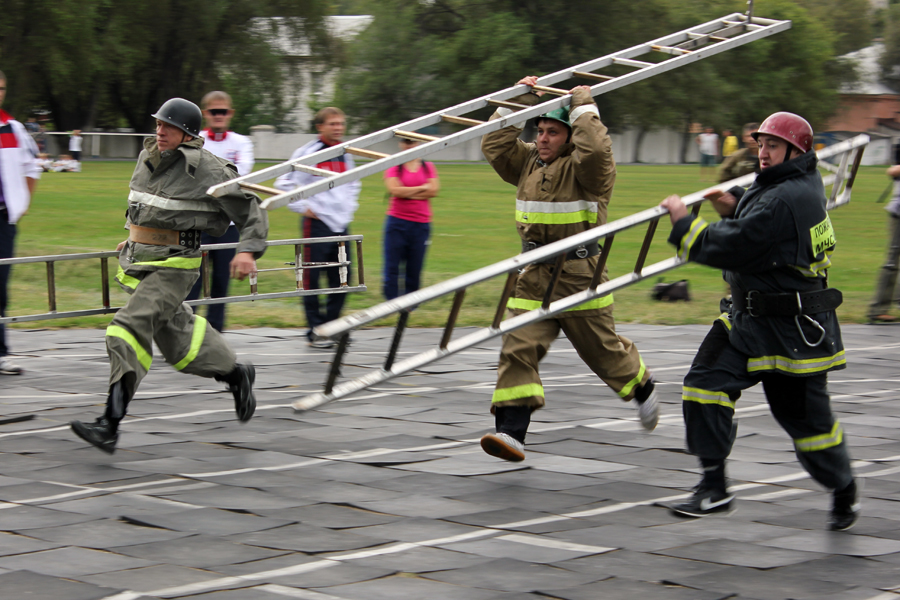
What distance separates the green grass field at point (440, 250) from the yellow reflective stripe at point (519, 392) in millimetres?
4823

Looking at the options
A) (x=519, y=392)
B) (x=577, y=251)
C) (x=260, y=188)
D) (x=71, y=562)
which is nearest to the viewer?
(x=71, y=562)

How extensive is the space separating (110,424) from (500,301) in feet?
7.22

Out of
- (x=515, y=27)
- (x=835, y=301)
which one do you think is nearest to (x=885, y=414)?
(x=835, y=301)

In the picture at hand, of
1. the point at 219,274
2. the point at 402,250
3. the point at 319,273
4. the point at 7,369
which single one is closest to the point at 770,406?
the point at 219,274

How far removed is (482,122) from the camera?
548cm

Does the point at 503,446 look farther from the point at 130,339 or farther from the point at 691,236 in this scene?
the point at 130,339

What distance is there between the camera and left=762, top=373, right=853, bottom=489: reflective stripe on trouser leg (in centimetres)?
483

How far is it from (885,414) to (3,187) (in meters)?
5.97

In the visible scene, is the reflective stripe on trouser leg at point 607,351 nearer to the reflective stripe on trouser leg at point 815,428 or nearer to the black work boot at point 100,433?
the reflective stripe on trouser leg at point 815,428

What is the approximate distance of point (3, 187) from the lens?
7.81 metres

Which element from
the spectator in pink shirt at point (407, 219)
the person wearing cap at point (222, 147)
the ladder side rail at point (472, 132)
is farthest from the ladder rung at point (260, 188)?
the spectator in pink shirt at point (407, 219)

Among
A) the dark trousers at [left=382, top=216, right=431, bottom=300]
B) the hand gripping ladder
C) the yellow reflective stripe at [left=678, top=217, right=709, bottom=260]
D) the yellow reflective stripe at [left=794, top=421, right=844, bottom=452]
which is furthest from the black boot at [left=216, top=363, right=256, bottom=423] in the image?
the dark trousers at [left=382, top=216, right=431, bottom=300]

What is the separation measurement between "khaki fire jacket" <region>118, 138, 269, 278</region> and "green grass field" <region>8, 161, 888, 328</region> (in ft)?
14.2

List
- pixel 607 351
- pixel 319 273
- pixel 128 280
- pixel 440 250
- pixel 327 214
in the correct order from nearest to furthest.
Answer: pixel 607 351 → pixel 128 280 → pixel 327 214 → pixel 319 273 → pixel 440 250
